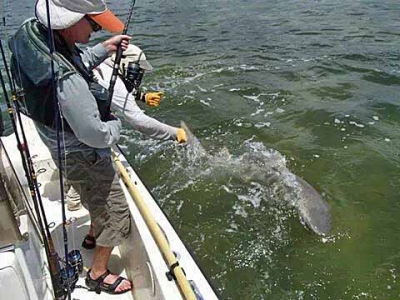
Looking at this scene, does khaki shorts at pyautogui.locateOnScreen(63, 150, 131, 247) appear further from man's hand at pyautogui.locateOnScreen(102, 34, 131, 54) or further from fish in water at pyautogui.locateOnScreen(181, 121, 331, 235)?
fish in water at pyautogui.locateOnScreen(181, 121, 331, 235)

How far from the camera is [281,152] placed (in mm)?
7305

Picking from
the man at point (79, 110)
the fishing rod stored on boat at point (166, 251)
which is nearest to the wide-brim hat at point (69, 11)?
the man at point (79, 110)

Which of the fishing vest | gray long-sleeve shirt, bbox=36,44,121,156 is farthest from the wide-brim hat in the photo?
gray long-sleeve shirt, bbox=36,44,121,156

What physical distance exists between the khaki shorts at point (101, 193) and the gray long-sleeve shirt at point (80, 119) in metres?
0.14

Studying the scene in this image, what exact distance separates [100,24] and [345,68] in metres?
8.83

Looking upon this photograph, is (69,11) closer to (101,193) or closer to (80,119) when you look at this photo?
(80,119)

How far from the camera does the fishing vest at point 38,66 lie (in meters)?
2.61

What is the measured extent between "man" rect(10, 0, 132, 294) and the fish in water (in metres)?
2.88

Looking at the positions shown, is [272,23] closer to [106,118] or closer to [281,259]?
[281,259]

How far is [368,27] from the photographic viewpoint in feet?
44.9

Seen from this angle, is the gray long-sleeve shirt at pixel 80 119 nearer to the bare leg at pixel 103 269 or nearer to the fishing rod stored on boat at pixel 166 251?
the fishing rod stored on boat at pixel 166 251

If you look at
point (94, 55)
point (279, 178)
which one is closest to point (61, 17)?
point (94, 55)

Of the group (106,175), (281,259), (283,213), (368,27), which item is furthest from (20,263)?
(368,27)

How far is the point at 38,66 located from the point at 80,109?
0.36 m
